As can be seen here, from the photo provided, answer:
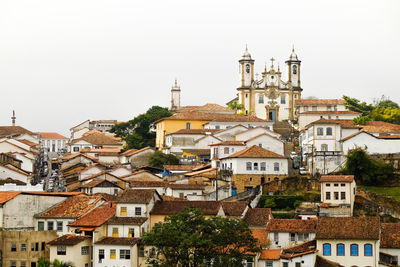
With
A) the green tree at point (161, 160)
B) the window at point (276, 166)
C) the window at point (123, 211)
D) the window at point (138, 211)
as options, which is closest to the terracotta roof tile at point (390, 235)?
the window at point (138, 211)

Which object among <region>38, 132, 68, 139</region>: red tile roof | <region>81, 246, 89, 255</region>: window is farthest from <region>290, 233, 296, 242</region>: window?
<region>38, 132, 68, 139</region>: red tile roof

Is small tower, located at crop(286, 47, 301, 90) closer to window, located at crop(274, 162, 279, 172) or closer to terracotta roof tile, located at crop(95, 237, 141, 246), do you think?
window, located at crop(274, 162, 279, 172)

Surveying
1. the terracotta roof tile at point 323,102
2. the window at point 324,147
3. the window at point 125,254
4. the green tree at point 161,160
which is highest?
the terracotta roof tile at point 323,102

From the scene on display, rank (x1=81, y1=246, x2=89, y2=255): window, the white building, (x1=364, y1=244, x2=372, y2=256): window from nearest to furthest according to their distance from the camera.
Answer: (x1=364, y1=244, x2=372, y2=256): window < (x1=81, y1=246, x2=89, y2=255): window < the white building

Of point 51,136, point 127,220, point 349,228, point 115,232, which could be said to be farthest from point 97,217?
point 51,136

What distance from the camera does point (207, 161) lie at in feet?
275

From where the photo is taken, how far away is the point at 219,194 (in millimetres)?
66438

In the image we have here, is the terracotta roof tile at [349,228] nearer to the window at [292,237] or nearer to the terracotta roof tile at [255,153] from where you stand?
A: the window at [292,237]

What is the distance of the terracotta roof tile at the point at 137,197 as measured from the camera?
5372 cm

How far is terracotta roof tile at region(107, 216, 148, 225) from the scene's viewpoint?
5263 centimetres

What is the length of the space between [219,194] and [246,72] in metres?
48.2

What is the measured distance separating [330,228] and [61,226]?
18876 mm

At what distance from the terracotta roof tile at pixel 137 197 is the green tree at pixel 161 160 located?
1071 inches

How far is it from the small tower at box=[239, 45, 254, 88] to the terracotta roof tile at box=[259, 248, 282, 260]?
60784 mm
